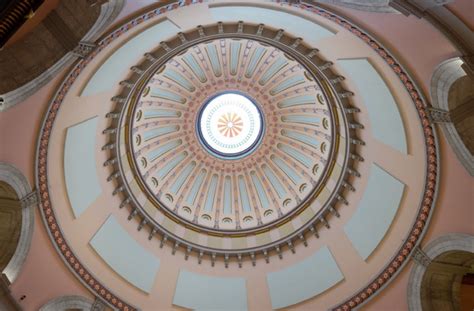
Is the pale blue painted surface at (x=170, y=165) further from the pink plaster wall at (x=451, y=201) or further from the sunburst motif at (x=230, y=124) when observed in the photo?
the pink plaster wall at (x=451, y=201)

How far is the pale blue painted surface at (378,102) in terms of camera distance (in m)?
12.1

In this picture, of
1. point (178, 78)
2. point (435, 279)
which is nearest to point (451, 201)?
point (435, 279)

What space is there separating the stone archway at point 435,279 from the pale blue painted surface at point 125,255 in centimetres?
936

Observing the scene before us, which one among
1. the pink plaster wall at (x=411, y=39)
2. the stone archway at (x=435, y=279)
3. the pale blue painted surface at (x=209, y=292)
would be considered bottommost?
the stone archway at (x=435, y=279)

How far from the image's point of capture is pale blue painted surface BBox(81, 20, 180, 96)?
37.5 feet

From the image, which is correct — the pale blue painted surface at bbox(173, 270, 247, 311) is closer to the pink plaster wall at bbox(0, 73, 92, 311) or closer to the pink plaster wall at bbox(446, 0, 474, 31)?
the pink plaster wall at bbox(0, 73, 92, 311)

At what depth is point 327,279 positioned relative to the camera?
48.2 feet

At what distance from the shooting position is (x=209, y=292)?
1575 cm

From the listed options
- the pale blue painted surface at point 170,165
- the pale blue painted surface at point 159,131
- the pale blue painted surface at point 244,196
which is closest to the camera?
the pale blue painted surface at point 159,131

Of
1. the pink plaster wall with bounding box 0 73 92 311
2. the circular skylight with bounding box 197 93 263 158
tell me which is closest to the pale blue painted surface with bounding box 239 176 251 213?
the circular skylight with bounding box 197 93 263 158

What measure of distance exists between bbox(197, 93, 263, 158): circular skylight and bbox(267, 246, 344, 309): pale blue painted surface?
7.73 meters

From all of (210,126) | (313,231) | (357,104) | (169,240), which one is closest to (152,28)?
(357,104)

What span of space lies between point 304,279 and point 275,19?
9771 mm

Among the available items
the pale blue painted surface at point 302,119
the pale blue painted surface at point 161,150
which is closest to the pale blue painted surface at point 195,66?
the pale blue painted surface at point 161,150
